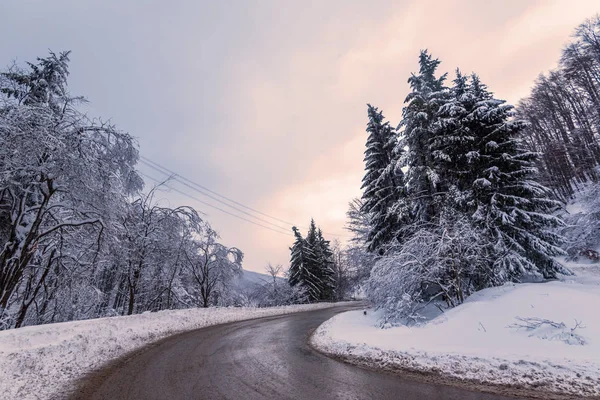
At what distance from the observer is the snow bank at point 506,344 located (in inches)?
194

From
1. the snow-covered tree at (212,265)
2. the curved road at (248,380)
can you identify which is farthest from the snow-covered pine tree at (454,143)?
the snow-covered tree at (212,265)

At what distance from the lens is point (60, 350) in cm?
747

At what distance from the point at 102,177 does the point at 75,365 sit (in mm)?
6587

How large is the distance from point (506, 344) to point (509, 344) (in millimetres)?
57

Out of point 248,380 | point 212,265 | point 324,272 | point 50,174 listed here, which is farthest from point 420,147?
point 324,272

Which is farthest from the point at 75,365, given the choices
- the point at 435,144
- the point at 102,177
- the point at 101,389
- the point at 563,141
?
the point at 563,141

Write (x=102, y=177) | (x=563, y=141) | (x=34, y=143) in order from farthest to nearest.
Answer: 1. (x=563, y=141)
2. (x=102, y=177)
3. (x=34, y=143)

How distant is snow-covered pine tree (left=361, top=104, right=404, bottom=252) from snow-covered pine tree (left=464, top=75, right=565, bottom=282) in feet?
14.8

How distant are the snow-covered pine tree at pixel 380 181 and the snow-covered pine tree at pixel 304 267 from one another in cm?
2061

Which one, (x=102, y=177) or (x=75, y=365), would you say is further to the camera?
(x=102, y=177)

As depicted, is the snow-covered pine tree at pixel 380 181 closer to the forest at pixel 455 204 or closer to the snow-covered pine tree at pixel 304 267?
the forest at pixel 455 204

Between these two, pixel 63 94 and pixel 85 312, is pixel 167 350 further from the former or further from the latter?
pixel 85 312

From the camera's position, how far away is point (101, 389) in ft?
18.0

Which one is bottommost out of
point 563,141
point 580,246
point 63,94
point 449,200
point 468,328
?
point 468,328
